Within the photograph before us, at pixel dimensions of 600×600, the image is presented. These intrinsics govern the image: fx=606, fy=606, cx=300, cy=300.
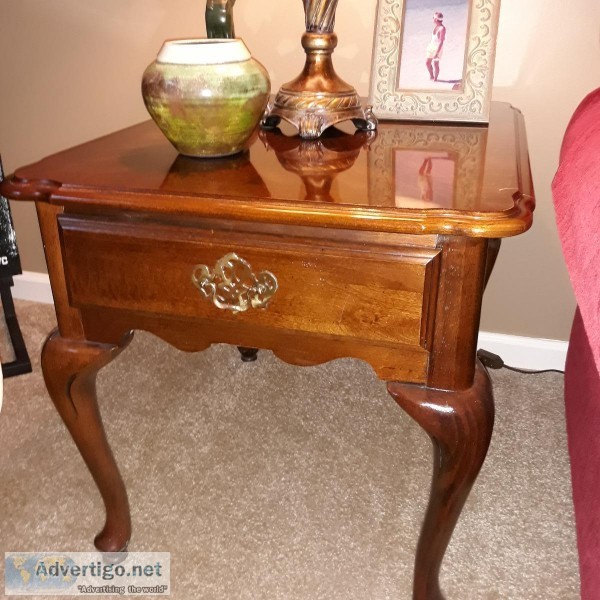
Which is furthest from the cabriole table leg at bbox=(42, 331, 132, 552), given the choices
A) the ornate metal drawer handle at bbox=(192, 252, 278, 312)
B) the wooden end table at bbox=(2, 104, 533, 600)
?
the ornate metal drawer handle at bbox=(192, 252, 278, 312)

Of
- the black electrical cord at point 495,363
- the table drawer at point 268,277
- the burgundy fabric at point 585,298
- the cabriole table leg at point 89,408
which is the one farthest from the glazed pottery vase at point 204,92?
the black electrical cord at point 495,363

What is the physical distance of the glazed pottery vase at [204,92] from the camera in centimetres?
71

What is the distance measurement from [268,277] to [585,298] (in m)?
0.32

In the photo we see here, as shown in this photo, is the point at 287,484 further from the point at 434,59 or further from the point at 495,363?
the point at 434,59

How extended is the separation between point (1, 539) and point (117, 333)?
1.63 feet

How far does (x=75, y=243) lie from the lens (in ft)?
2.34

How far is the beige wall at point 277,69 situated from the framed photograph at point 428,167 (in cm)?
36

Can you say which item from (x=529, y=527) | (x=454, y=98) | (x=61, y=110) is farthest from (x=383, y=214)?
(x=61, y=110)

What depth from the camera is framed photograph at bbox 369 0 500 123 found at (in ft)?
→ 3.17

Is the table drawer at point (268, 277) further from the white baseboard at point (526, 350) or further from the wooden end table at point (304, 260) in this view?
the white baseboard at point (526, 350)

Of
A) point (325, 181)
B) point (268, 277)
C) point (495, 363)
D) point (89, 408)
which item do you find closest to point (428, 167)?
point (325, 181)

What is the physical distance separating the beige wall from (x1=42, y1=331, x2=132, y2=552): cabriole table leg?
79 cm

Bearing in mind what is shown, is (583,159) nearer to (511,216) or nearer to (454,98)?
(511,216)

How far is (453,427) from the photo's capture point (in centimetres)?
67
